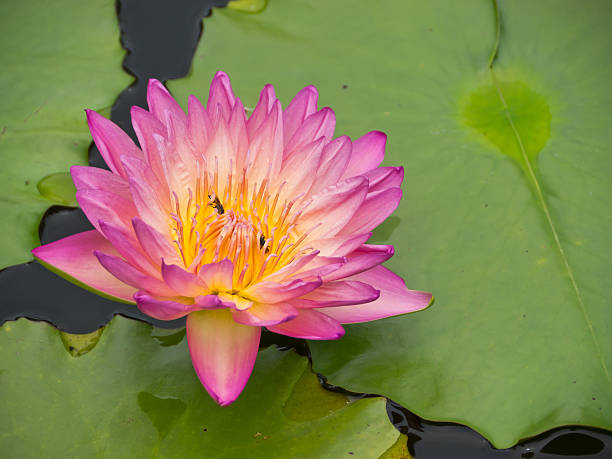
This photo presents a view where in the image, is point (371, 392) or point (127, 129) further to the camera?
point (127, 129)

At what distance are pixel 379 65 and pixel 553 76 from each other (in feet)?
2.43

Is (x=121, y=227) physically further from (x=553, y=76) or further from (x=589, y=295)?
(x=553, y=76)

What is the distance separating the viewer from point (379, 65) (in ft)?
8.00

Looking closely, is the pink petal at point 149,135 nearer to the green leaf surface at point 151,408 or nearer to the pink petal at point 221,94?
the pink petal at point 221,94

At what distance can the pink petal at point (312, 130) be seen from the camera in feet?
→ 6.01

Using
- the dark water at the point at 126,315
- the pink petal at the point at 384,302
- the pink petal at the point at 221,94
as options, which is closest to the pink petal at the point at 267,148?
the pink petal at the point at 221,94

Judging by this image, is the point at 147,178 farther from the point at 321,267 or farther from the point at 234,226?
the point at 321,267

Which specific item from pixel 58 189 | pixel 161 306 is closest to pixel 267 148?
pixel 161 306

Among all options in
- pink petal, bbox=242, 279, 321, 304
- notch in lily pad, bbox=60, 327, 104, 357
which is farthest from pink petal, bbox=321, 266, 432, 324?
notch in lily pad, bbox=60, 327, 104, 357

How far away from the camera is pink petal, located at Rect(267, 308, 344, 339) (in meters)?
1.55

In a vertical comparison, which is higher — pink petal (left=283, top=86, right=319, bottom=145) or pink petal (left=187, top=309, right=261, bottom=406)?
pink petal (left=283, top=86, right=319, bottom=145)

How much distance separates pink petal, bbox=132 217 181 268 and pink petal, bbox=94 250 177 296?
0.20ft

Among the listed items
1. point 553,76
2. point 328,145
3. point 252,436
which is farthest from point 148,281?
point 553,76

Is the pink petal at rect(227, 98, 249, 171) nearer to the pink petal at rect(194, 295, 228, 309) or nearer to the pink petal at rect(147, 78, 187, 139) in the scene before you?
the pink petal at rect(147, 78, 187, 139)
